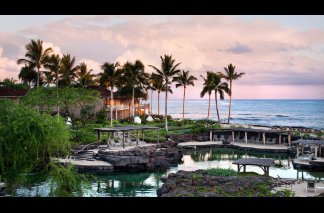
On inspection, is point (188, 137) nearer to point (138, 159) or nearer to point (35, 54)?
point (138, 159)

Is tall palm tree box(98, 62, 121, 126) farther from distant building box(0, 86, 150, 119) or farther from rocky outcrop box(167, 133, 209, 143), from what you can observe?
rocky outcrop box(167, 133, 209, 143)

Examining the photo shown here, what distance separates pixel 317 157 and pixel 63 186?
27.4m

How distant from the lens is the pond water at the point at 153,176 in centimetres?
2241

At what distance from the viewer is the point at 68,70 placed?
57062mm

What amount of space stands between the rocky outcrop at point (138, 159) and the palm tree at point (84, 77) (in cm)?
2835

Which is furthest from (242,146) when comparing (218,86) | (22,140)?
(22,140)

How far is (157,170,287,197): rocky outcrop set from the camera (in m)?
18.9

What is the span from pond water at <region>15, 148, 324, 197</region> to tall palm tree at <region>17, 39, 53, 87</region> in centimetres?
2422

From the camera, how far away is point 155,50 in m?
91.5

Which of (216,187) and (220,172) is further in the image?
(220,172)

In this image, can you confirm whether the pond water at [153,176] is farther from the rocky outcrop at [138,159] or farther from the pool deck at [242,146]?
the pool deck at [242,146]

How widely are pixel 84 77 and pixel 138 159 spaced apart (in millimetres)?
31624

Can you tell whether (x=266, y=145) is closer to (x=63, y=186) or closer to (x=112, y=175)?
(x=112, y=175)
